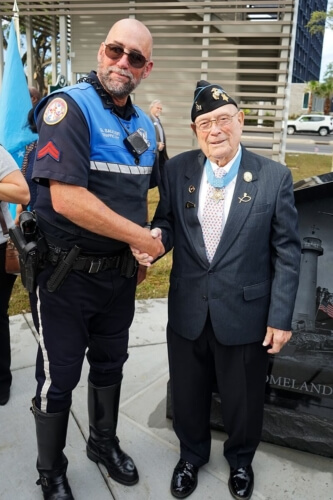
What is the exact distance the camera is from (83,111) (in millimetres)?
1702

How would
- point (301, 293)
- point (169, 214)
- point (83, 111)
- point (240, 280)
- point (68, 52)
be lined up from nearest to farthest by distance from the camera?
point (83, 111) → point (240, 280) → point (169, 214) → point (301, 293) → point (68, 52)

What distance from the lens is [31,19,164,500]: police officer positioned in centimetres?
168

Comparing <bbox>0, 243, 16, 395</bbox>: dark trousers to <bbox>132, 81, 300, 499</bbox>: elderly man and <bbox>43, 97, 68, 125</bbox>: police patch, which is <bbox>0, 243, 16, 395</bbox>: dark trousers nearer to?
<bbox>132, 81, 300, 499</bbox>: elderly man

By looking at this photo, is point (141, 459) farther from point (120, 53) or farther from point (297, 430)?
point (120, 53)

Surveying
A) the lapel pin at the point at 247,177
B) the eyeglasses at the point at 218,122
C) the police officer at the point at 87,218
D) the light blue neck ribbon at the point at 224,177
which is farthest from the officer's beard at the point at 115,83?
the lapel pin at the point at 247,177

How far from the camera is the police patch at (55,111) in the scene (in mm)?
1664

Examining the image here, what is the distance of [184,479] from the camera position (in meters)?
2.12

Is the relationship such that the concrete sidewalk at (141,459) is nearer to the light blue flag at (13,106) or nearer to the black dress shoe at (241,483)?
the black dress shoe at (241,483)

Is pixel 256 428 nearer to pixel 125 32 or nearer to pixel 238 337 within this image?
pixel 238 337

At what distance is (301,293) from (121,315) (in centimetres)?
94

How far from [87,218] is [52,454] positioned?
1.05 metres

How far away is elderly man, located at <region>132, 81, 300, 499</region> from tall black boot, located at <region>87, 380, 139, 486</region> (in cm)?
25

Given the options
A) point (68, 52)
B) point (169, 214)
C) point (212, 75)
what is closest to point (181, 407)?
point (169, 214)

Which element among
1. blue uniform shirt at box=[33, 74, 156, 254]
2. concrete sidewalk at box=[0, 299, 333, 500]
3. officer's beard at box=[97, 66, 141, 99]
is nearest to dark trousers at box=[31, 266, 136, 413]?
blue uniform shirt at box=[33, 74, 156, 254]
